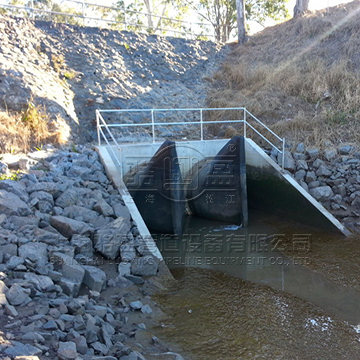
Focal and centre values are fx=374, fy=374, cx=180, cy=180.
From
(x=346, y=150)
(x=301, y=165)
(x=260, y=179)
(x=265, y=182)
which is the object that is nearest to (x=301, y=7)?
(x=346, y=150)

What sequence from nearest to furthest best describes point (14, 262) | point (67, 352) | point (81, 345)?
point (67, 352)
point (81, 345)
point (14, 262)


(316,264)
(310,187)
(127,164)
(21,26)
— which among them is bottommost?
(316,264)

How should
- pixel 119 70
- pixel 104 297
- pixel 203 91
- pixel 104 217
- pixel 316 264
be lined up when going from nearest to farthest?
pixel 104 297
pixel 104 217
pixel 316 264
pixel 119 70
pixel 203 91

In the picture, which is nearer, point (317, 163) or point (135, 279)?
point (135, 279)

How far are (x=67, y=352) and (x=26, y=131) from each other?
22.8 feet

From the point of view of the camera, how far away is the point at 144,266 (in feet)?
17.9

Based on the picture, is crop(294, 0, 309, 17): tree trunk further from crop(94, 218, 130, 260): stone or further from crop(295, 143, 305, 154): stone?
A: crop(94, 218, 130, 260): stone

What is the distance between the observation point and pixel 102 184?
7.39 metres

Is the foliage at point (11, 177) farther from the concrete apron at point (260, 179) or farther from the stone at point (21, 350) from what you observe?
the stone at point (21, 350)

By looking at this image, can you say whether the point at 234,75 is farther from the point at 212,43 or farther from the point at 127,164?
the point at 127,164

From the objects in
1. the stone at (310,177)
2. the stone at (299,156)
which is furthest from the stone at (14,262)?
the stone at (299,156)

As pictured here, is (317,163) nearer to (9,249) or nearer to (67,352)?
(9,249)

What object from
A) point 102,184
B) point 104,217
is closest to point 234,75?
point 102,184

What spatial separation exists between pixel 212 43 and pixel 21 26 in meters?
9.22
